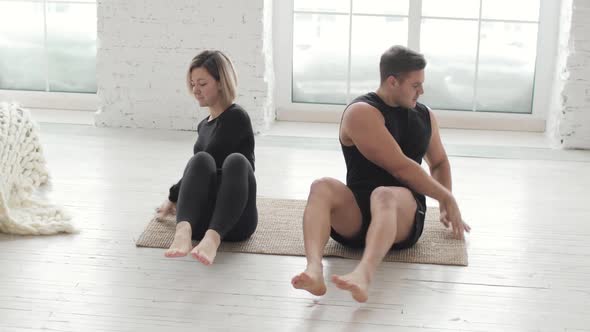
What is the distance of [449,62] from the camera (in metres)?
5.69

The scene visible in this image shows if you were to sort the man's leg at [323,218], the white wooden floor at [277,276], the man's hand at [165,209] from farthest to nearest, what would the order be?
the man's hand at [165,209] < the man's leg at [323,218] < the white wooden floor at [277,276]

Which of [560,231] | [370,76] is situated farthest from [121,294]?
[370,76]

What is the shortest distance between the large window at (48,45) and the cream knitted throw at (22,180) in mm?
1995

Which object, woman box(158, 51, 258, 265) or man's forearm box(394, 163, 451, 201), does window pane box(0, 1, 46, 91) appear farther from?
man's forearm box(394, 163, 451, 201)

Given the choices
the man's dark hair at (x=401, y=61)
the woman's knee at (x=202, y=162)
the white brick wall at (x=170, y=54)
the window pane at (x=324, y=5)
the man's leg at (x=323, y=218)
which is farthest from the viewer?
the window pane at (x=324, y=5)

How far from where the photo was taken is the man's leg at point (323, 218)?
2.92m

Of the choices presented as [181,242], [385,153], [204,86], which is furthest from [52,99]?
[385,153]

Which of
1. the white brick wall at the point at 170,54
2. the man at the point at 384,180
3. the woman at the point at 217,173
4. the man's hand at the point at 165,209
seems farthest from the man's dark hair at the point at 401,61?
the white brick wall at the point at 170,54

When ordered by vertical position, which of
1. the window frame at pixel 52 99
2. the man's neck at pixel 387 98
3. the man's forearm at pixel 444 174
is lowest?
the window frame at pixel 52 99

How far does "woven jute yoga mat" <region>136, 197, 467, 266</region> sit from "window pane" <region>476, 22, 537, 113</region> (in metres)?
2.13

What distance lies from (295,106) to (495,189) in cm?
190

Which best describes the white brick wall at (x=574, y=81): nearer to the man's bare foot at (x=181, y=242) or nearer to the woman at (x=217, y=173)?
the woman at (x=217, y=173)

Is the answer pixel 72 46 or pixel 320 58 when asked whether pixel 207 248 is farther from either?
pixel 72 46

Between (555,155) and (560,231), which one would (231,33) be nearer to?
(555,155)
